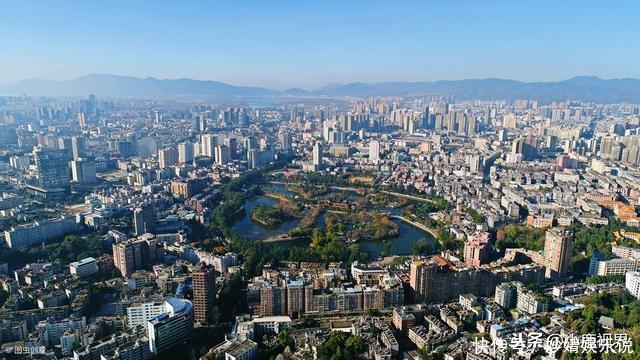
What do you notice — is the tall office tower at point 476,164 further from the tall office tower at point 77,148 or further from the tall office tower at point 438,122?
the tall office tower at point 77,148

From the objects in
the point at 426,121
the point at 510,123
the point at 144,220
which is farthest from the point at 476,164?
the point at 426,121

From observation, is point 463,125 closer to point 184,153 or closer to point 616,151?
point 616,151

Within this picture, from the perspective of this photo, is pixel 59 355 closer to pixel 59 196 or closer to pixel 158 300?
pixel 158 300

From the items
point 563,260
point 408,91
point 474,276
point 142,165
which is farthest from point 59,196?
point 408,91

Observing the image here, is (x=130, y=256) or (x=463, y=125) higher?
(x=463, y=125)

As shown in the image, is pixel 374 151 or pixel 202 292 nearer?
pixel 202 292
